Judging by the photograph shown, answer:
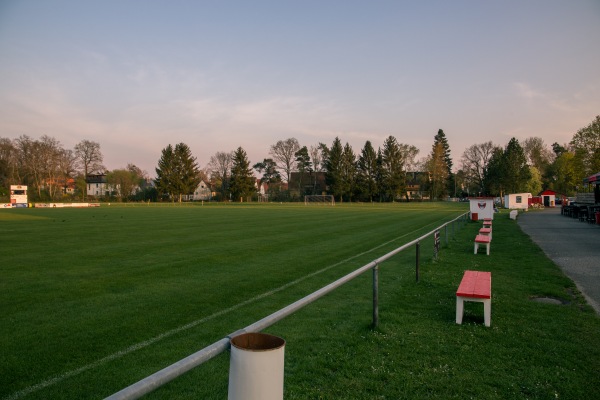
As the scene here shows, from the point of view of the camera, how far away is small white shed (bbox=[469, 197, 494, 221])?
2620 cm

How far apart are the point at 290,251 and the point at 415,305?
22.1 feet

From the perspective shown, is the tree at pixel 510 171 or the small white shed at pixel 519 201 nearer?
the small white shed at pixel 519 201

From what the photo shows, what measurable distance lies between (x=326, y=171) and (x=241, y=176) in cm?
2004

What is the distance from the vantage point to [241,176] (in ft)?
296

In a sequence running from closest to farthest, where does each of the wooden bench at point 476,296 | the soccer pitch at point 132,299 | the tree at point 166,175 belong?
1. the soccer pitch at point 132,299
2. the wooden bench at point 476,296
3. the tree at point 166,175

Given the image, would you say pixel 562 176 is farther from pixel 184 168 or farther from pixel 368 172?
pixel 184 168

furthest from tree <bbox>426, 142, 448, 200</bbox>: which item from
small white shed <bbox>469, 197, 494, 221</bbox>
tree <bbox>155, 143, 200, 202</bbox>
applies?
small white shed <bbox>469, 197, 494, 221</bbox>

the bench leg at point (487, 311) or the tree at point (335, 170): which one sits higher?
the tree at point (335, 170)

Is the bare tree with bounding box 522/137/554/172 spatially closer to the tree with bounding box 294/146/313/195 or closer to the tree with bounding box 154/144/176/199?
the tree with bounding box 294/146/313/195

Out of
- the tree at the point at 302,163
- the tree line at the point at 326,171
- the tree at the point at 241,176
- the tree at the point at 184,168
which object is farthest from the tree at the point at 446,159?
the tree at the point at 184,168

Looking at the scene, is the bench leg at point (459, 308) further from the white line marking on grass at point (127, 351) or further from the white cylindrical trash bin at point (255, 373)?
the white cylindrical trash bin at point (255, 373)

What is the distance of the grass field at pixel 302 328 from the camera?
4.11m

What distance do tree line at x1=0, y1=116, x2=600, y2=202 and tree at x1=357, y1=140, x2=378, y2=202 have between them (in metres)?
0.22

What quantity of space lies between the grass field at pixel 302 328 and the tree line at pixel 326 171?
76353 millimetres
